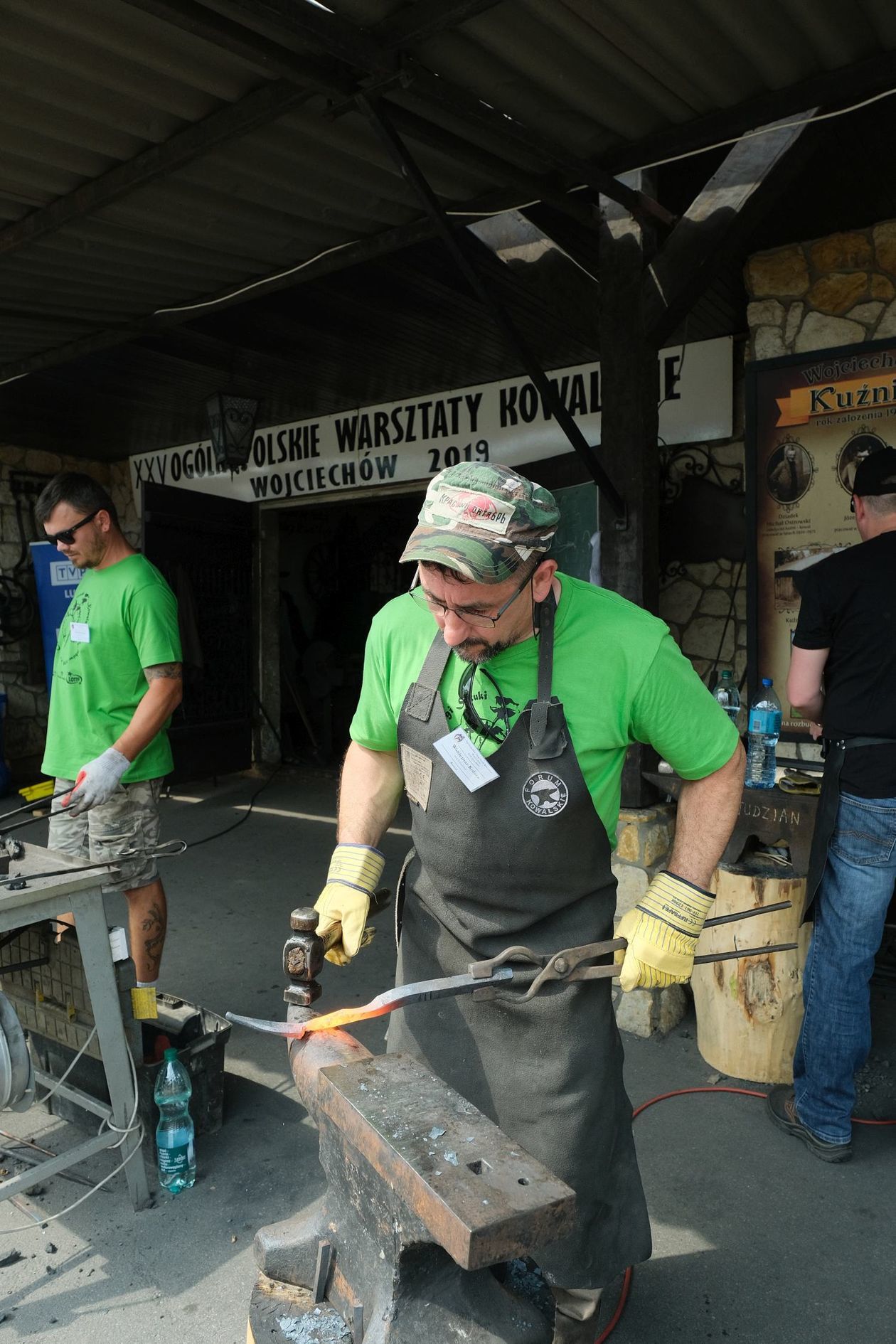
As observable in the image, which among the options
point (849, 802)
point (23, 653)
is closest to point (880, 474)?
point (849, 802)

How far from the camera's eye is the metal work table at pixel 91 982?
2633 millimetres

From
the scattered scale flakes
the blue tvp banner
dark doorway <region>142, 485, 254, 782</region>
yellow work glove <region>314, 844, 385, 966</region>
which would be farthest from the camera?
the blue tvp banner

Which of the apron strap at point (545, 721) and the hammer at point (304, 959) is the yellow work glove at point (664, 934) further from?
the hammer at point (304, 959)

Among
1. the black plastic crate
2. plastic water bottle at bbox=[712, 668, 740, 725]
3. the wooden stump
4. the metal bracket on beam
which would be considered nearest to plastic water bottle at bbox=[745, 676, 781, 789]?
plastic water bottle at bbox=[712, 668, 740, 725]

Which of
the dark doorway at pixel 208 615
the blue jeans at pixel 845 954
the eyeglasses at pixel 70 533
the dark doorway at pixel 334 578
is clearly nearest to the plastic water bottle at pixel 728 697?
the blue jeans at pixel 845 954

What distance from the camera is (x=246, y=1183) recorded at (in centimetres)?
308

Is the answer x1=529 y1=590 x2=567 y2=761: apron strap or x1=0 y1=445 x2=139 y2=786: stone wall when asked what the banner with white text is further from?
x1=529 y1=590 x2=567 y2=761: apron strap

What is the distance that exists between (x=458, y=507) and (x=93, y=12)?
2.21 meters

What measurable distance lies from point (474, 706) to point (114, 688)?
217cm

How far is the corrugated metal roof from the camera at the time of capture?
281 cm

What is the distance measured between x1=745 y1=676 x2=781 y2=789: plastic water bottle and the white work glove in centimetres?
249

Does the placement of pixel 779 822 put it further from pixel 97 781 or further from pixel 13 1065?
pixel 13 1065

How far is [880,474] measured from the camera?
3127mm

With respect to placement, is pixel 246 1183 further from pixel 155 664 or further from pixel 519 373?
pixel 519 373
